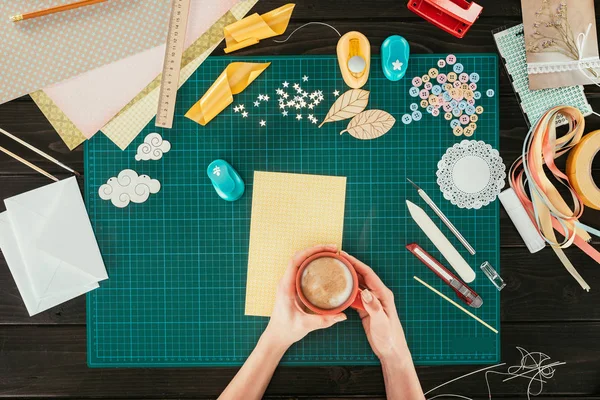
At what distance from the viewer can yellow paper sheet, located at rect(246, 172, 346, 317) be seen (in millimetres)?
1013

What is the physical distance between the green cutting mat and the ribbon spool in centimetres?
19

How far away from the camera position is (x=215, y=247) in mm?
1024

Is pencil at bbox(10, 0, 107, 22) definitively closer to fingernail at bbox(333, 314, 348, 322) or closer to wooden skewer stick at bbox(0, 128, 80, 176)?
wooden skewer stick at bbox(0, 128, 80, 176)

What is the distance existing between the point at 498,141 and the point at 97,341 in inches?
43.5

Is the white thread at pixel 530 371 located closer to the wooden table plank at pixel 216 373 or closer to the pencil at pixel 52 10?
the wooden table plank at pixel 216 373

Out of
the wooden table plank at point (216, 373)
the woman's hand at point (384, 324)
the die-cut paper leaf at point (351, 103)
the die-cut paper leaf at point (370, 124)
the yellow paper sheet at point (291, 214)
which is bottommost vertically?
the wooden table plank at point (216, 373)

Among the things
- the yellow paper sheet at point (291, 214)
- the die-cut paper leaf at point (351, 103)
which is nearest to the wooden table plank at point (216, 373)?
the yellow paper sheet at point (291, 214)

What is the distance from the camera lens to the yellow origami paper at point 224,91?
0.99m

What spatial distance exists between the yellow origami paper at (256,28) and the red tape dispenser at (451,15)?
1.00ft

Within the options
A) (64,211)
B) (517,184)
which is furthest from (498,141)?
(64,211)

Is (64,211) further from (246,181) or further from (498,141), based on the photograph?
(498,141)

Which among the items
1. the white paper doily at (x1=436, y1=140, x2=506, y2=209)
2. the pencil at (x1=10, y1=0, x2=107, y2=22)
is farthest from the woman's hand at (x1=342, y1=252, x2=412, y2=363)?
the pencil at (x1=10, y1=0, x2=107, y2=22)

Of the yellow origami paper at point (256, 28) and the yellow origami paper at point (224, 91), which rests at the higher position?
the yellow origami paper at point (256, 28)

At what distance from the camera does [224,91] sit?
0.99 metres
